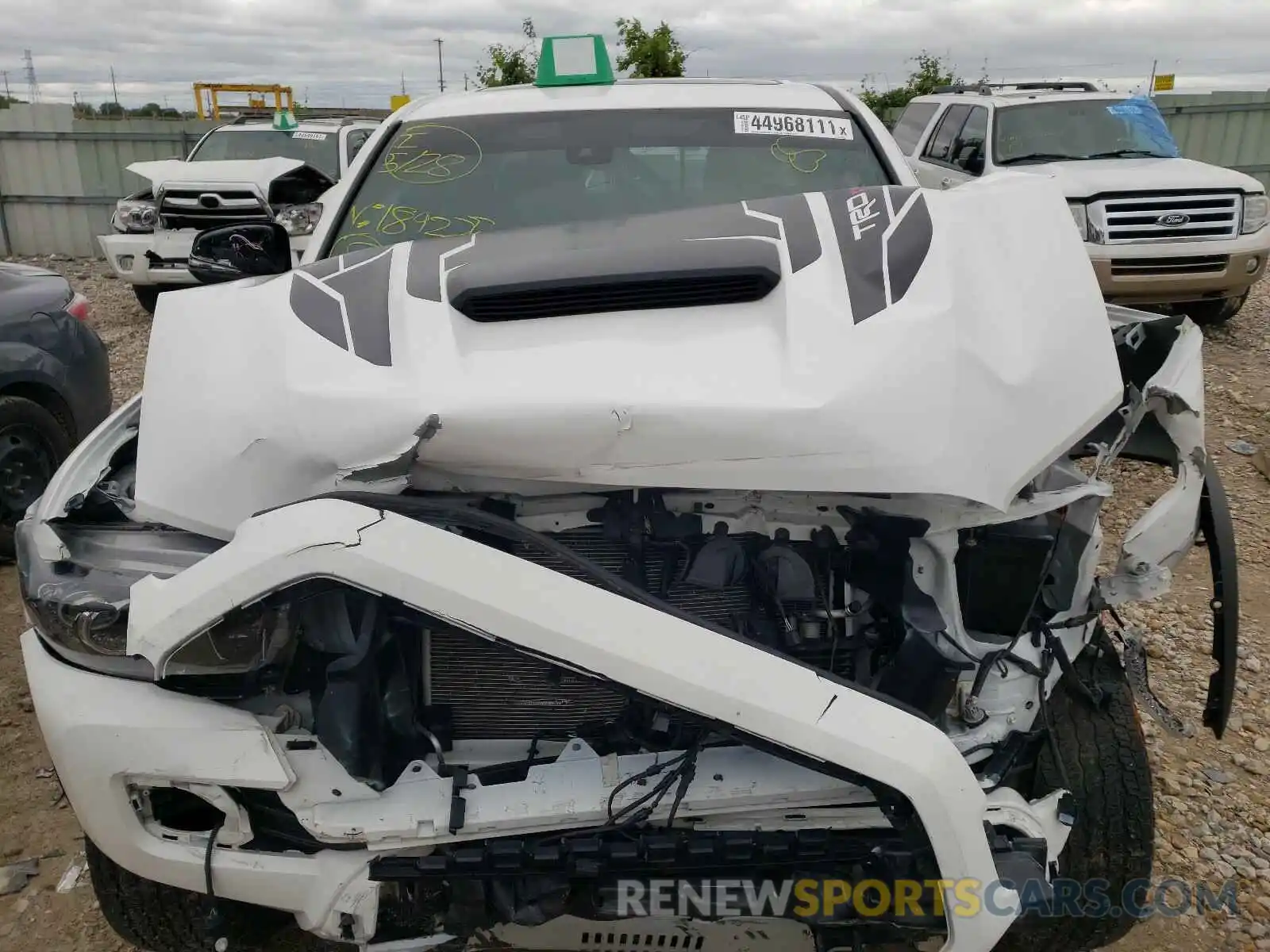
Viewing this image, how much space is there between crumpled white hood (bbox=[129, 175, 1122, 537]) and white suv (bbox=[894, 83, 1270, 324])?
17.3 feet

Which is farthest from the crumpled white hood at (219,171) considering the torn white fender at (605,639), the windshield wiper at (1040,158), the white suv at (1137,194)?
the torn white fender at (605,639)

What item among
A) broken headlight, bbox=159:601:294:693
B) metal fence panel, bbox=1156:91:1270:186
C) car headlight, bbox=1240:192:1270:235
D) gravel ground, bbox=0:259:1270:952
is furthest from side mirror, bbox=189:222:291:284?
metal fence panel, bbox=1156:91:1270:186

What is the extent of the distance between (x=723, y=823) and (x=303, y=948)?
50.3 inches

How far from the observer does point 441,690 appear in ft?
6.25

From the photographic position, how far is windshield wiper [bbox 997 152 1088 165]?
8023 mm

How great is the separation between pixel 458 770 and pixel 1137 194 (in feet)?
23.3

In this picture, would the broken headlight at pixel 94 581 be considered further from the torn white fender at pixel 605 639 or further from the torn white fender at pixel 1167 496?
the torn white fender at pixel 1167 496

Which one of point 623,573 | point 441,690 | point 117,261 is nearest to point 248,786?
point 441,690

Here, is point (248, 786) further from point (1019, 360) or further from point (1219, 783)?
point (1219, 783)

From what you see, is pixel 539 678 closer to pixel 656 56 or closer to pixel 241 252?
pixel 241 252

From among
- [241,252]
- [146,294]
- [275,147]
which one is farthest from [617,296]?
[275,147]

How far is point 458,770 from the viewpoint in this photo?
179 cm

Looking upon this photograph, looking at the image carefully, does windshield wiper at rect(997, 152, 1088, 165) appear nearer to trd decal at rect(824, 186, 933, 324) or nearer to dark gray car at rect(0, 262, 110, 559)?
trd decal at rect(824, 186, 933, 324)

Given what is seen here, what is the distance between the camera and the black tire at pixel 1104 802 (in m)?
2.01
